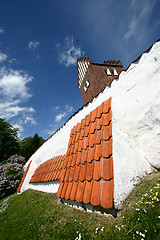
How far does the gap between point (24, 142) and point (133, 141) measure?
130 ft

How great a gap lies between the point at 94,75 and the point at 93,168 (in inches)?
442

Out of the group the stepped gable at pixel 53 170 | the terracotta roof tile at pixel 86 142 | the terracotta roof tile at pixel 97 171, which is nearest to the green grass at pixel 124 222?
the terracotta roof tile at pixel 97 171

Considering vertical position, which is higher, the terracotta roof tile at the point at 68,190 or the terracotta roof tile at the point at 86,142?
the terracotta roof tile at the point at 86,142

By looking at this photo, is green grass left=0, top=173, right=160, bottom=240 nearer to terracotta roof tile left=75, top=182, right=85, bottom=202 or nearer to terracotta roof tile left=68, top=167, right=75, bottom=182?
terracotta roof tile left=75, top=182, right=85, bottom=202

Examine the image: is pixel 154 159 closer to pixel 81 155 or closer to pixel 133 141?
pixel 133 141

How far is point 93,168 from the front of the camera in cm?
185

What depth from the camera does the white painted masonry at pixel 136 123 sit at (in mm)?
1586

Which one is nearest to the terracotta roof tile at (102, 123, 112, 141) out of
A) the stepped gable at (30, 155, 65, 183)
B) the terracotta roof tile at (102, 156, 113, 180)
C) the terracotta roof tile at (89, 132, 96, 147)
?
the terracotta roof tile at (89, 132, 96, 147)

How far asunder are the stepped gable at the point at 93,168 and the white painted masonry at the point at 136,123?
12 cm

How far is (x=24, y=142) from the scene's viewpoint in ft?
114

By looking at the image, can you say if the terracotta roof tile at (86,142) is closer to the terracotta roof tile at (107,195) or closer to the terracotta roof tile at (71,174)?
the terracotta roof tile at (71,174)

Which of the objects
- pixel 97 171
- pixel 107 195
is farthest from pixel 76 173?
pixel 107 195

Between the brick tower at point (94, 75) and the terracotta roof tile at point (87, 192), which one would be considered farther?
the brick tower at point (94, 75)

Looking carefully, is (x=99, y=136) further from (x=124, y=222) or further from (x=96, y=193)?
(x=124, y=222)
